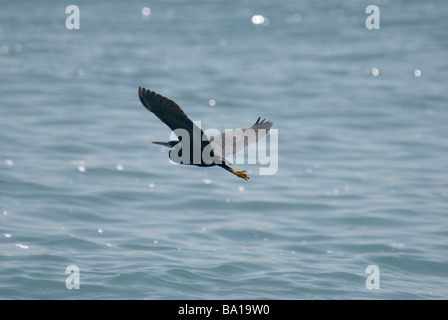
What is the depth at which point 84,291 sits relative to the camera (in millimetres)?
9750

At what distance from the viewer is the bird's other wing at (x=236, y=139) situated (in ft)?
28.3

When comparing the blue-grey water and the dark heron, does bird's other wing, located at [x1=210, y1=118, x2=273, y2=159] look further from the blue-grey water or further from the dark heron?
the blue-grey water

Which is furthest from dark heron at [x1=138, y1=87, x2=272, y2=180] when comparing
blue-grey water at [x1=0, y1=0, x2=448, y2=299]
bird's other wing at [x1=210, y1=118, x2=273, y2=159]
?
blue-grey water at [x1=0, y1=0, x2=448, y2=299]

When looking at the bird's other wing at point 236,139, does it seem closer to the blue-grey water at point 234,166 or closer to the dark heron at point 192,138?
the dark heron at point 192,138

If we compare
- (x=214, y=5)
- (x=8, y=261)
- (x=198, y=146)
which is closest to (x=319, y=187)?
(x=8, y=261)

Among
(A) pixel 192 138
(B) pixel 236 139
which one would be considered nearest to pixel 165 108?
(A) pixel 192 138

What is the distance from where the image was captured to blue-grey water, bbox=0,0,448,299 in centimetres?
1083

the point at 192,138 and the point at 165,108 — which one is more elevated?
the point at 165,108

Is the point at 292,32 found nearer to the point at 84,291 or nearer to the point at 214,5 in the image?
the point at 214,5

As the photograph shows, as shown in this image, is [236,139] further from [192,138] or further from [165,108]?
[165,108]

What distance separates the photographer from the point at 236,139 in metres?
8.91

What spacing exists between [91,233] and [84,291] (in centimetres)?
263

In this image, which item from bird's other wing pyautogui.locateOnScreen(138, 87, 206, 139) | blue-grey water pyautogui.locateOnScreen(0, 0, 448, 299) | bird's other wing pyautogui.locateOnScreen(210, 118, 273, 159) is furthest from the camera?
blue-grey water pyautogui.locateOnScreen(0, 0, 448, 299)

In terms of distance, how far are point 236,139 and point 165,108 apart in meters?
1.85
